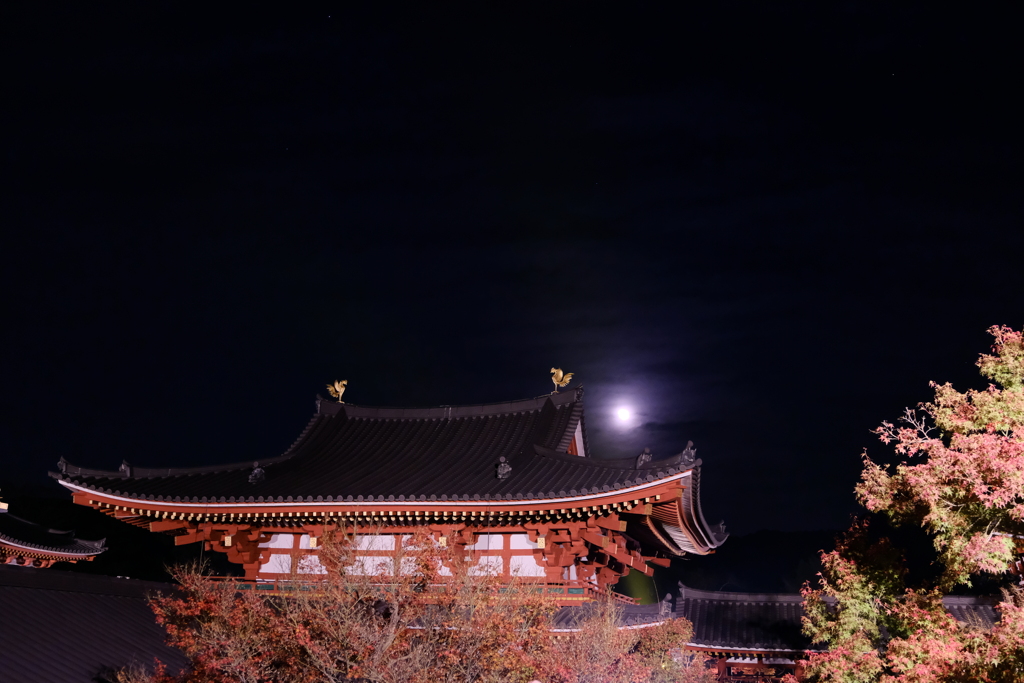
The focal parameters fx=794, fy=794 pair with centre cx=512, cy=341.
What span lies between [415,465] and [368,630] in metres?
7.84

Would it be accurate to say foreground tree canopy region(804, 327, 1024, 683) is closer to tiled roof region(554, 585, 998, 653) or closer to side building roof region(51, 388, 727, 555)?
side building roof region(51, 388, 727, 555)

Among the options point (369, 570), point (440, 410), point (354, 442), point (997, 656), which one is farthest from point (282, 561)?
point (997, 656)

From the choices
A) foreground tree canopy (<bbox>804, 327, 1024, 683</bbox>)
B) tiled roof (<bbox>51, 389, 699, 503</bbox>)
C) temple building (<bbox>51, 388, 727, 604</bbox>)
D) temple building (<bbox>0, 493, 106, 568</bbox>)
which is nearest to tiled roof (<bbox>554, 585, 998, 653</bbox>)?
tiled roof (<bbox>51, 389, 699, 503</bbox>)

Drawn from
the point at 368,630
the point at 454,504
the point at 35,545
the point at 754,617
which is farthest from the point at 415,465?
the point at 35,545

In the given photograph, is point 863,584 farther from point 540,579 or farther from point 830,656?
point 540,579

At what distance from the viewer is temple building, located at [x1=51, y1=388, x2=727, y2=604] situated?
15.1 meters

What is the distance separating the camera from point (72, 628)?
1316cm

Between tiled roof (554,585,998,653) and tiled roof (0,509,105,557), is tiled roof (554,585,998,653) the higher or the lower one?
the lower one

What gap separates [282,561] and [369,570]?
2135 mm

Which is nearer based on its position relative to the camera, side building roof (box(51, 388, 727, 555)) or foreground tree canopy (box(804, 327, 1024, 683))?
foreground tree canopy (box(804, 327, 1024, 683))

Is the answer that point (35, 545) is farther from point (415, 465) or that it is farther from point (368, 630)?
point (368, 630)

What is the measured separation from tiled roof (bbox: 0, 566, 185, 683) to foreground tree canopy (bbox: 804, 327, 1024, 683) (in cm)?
1225

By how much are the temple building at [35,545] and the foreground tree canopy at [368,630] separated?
19.5 meters

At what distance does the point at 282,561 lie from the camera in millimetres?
17000
